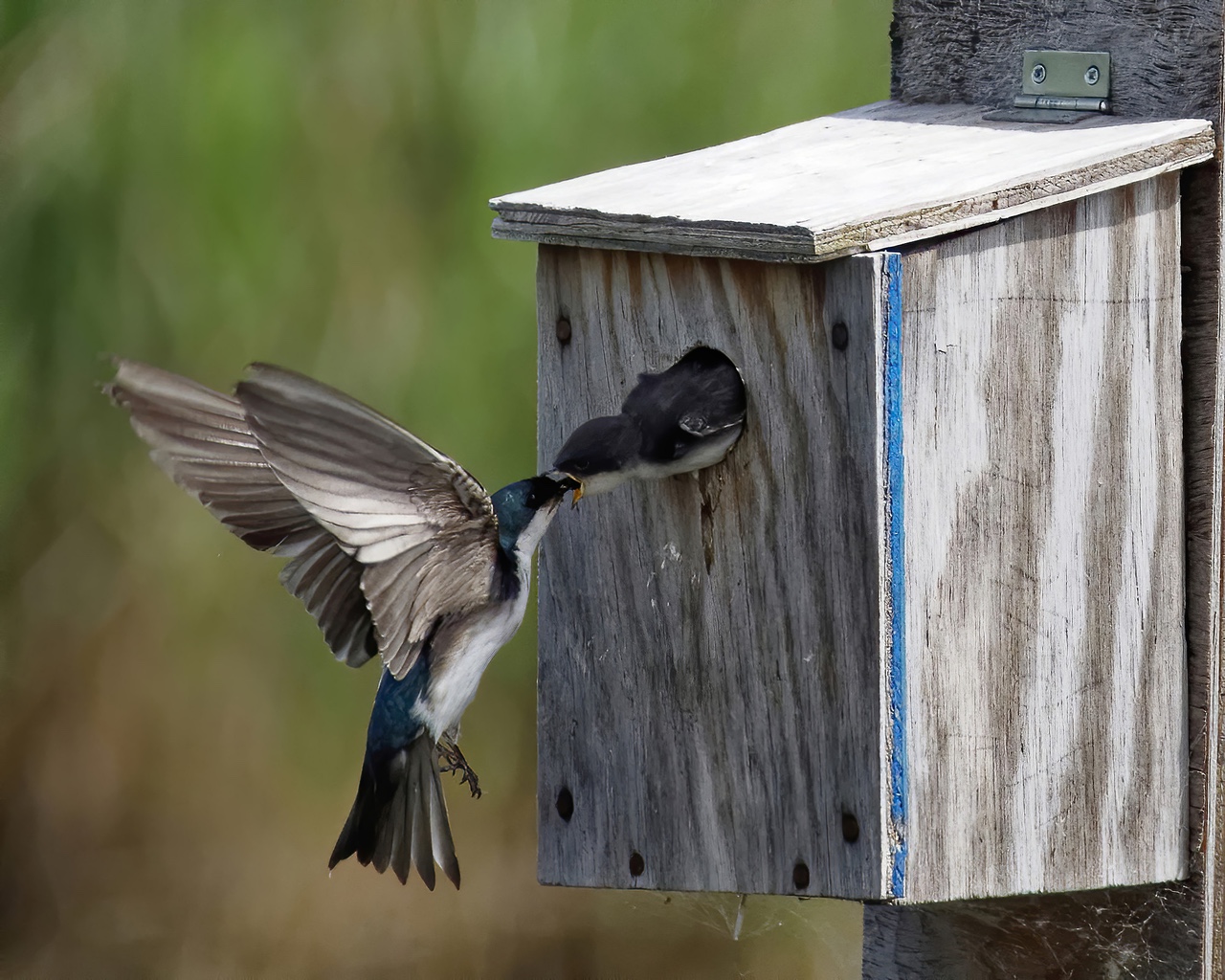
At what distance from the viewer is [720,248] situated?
189 centimetres

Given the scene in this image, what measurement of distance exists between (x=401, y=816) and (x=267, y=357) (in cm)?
162

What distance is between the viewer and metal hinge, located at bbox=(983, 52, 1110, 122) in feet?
7.20

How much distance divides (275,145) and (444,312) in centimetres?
54

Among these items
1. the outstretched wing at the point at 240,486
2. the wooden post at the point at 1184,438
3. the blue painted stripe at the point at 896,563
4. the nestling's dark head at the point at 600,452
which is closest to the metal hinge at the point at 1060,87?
the wooden post at the point at 1184,438

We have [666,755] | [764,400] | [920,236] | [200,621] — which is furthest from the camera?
[200,621]

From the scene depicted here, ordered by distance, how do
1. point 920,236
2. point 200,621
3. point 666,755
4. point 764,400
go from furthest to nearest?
point 200,621, point 666,755, point 764,400, point 920,236

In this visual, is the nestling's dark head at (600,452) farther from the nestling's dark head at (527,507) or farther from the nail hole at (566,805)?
the nail hole at (566,805)

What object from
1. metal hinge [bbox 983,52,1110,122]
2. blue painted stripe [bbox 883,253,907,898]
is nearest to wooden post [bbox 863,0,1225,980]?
metal hinge [bbox 983,52,1110,122]

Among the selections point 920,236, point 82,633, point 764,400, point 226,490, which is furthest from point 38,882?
point 920,236

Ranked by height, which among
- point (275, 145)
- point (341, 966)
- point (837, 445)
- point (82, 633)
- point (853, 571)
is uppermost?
point (275, 145)

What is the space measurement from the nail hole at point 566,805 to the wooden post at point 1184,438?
642 millimetres

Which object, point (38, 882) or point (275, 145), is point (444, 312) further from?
point (38, 882)

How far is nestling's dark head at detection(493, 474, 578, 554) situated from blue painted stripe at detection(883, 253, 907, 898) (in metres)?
0.36

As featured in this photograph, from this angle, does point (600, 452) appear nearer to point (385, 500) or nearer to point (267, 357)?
point (385, 500)
